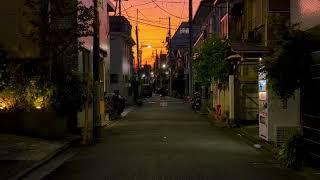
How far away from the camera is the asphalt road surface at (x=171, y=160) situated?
13336 mm

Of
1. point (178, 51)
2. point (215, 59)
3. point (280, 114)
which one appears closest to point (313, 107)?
point (280, 114)

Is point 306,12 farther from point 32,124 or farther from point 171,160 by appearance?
point 32,124

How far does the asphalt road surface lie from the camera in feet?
43.8

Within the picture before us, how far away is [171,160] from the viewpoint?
1595cm

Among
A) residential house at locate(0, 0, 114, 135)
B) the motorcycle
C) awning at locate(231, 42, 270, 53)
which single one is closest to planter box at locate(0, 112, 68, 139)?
residential house at locate(0, 0, 114, 135)

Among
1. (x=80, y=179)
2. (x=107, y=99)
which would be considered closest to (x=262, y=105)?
(x=80, y=179)

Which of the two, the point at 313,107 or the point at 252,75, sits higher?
the point at 252,75

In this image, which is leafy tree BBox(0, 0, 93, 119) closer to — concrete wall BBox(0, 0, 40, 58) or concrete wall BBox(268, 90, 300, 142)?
concrete wall BBox(0, 0, 40, 58)

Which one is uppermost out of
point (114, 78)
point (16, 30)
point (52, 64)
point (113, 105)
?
point (16, 30)

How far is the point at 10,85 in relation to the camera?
72.0ft

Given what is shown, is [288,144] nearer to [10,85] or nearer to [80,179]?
[80,179]

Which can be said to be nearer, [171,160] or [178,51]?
[171,160]

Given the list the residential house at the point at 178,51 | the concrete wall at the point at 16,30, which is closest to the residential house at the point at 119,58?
the residential house at the point at 178,51

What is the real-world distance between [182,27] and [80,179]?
328ft
